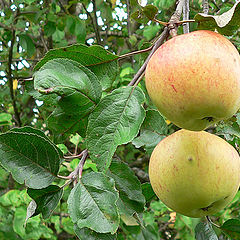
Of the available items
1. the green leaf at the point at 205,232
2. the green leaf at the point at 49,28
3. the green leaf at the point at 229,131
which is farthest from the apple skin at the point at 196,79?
the green leaf at the point at 49,28

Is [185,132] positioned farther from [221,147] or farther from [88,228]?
[88,228]

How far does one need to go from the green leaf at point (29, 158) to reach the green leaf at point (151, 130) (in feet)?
1.06

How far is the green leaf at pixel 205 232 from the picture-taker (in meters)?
1.09

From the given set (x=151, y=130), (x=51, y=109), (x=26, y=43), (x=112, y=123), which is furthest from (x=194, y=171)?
(x=26, y=43)

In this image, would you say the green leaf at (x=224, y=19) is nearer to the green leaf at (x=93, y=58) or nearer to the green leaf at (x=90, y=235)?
the green leaf at (x=93, y=58)

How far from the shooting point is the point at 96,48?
0.94 m

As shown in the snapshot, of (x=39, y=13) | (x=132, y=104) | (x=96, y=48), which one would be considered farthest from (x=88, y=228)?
(x=39, y=13)

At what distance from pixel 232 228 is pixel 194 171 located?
1.40 ft

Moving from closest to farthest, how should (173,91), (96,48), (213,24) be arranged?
1. (173,91)
2. (213,24)
3. (96,48)

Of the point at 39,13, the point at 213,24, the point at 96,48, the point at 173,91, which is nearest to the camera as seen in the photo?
the point at 173,91

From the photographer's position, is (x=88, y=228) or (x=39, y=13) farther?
(x=39, y=13)

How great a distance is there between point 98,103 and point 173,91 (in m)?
0.22

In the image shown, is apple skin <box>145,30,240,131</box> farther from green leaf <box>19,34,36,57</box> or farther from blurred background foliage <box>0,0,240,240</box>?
green leaf <box>19,34,36,57</box>

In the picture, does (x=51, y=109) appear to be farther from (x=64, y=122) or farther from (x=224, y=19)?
(x=224, y=19)
